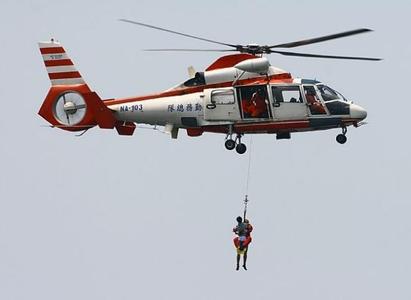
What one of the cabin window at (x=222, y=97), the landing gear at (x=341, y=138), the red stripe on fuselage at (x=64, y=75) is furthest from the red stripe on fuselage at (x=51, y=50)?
the landing gear at (x=341, y=138)

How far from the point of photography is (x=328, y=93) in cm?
2914

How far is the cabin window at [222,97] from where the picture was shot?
28.9 m

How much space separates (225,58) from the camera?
95.3 ft

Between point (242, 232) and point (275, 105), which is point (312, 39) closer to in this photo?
point (275, 105)

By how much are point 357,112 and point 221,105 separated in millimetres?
4226

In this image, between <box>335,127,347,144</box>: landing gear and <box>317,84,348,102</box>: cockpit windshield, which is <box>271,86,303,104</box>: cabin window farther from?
<box>335,127,347,144</box>: landing gear

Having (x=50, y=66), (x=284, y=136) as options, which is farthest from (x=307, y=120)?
(x=50, y=66)

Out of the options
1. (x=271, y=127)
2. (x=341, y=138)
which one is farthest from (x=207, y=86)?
(x=341, y=138)

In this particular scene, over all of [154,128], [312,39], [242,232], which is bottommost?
[242,232]

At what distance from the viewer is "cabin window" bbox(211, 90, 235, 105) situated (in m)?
28.9

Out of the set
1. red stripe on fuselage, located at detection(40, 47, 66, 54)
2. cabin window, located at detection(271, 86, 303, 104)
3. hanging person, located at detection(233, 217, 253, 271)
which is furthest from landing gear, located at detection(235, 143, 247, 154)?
red stripe on fuselage, located at detection(40, 47, 66, 54)

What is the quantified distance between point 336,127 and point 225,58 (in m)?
4.08

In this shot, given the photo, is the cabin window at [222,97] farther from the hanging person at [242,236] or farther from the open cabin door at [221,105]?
the hanging person at [242,236]

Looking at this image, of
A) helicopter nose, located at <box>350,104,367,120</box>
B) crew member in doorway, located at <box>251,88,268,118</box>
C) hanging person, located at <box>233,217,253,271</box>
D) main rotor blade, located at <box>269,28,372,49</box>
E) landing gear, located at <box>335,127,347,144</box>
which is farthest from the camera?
landing gear, located at <box>335,127,347,144</box>
